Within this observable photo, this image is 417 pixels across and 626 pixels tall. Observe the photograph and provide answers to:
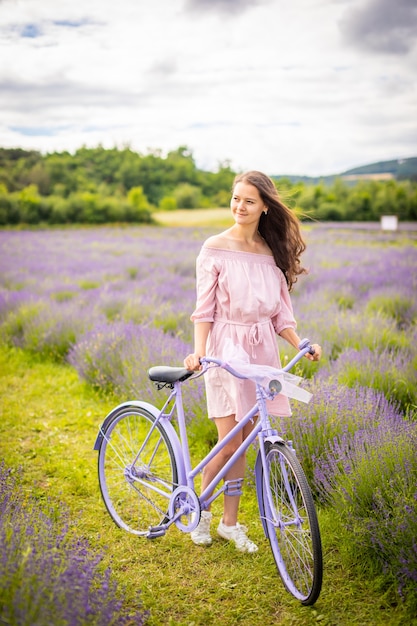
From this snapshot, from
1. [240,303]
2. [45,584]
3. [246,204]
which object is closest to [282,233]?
[246,204]

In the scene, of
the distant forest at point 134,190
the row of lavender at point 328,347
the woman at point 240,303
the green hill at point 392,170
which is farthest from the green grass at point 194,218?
the woman at point 240,303

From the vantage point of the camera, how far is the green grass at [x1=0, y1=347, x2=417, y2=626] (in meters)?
2.19

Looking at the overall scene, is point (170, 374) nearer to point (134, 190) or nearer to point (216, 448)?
point (216, 448)

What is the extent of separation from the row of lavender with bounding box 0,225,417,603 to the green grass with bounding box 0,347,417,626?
17cm

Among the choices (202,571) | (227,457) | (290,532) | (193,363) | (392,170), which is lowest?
(202,571)

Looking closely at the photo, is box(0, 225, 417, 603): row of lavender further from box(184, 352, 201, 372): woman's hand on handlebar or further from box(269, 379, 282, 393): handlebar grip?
box(184, 352, 201, 372): woman's hand on handlebar

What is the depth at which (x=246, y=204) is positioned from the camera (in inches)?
96.7

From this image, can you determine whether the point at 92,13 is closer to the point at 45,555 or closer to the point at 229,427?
the point at 229,427

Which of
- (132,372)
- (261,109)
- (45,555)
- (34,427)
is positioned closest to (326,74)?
(261,109)

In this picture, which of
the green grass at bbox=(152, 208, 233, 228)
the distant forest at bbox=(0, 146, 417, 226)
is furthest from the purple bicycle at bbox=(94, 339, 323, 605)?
the green grass at bbox=(152, 208, 233, 228)

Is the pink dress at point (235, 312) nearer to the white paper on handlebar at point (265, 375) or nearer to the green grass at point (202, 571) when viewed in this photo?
the white paper on handlebar at point (265, 375)

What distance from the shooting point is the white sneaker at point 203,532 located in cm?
270

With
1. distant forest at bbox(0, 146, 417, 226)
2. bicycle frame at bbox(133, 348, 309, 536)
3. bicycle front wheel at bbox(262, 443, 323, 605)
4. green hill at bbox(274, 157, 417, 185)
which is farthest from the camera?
distant forest at bbox(0, 146, 417, 226)

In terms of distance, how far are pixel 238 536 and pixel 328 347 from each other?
238cm
